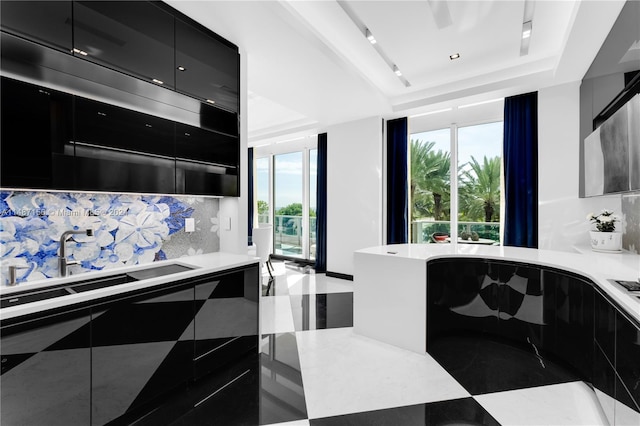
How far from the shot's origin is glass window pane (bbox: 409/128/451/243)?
15.5 ft

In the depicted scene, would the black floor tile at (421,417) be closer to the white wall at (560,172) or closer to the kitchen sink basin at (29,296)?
the kitchen sink basin at (29,296)

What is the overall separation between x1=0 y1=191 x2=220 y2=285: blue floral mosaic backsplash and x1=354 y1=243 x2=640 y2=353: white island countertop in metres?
1.53

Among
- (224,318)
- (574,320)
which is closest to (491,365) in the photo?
(574,320)

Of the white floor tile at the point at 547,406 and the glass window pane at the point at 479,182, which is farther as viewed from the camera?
the glass window pane at the point at 479,182

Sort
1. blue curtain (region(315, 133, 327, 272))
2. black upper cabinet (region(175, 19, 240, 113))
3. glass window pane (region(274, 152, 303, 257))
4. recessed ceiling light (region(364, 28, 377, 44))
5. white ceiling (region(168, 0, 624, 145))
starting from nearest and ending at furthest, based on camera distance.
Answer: black upper cabinet (region(175, 19, 240, 113)) → white ceiling (region(168, 0, 624, 145)) → recessed ceiling light (region(364, 28, 377, 44)) → blue curtain (region(315, 133, 327, 272)) → glass window pane (region(274, 152, 303, 257))

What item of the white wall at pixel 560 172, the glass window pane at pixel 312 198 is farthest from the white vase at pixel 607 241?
the glass window pane at pixel 312 198

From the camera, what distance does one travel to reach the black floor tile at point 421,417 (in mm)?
1744

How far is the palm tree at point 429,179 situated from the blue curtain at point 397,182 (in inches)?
9.0

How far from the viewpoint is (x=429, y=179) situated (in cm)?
487

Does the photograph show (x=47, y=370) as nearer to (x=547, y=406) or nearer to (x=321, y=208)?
(x=547, y=406)

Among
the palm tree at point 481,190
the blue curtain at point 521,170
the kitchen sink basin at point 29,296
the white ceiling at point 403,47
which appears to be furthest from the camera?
the palm tree at point 481,190

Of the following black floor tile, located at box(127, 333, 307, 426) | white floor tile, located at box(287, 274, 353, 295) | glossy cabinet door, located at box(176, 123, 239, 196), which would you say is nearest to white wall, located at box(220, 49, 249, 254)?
glossy cabinet door, located at box(176, 123, 239, 196)

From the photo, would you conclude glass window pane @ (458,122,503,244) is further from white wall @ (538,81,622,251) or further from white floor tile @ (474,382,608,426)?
white floor tile @ (474,382,608,426)

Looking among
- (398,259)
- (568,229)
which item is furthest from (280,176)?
(568,229)
